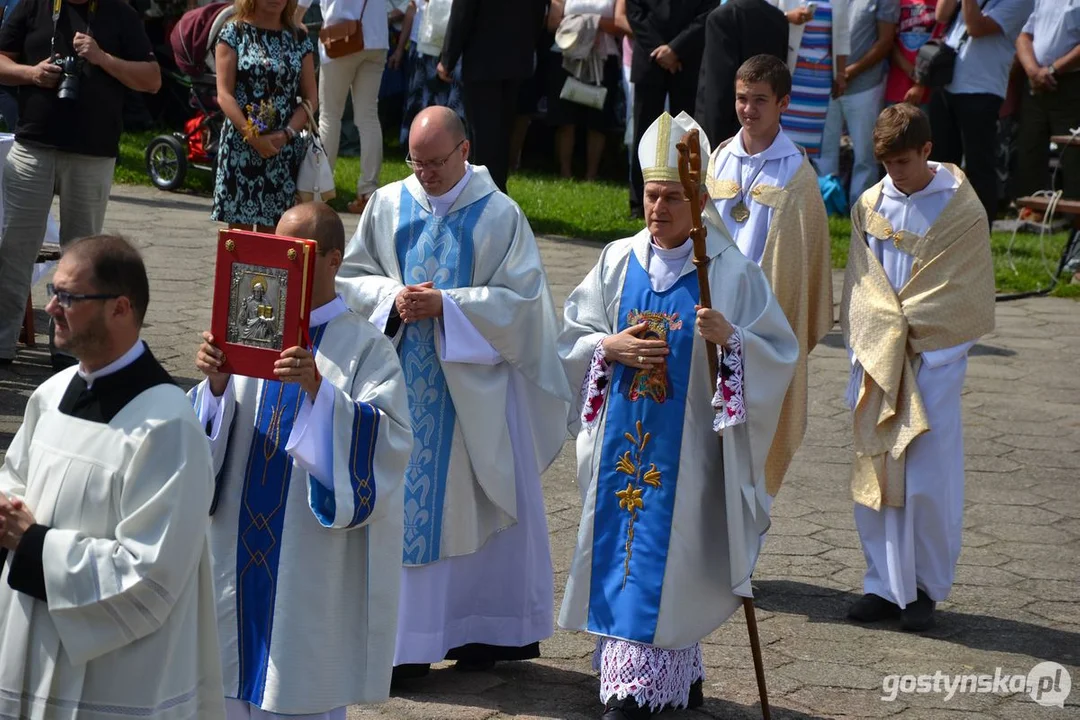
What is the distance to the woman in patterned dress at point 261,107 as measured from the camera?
Answer: 8.39 meters

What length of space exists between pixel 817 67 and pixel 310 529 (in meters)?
8.60

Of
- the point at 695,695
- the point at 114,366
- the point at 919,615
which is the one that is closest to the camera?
the point at 114,366

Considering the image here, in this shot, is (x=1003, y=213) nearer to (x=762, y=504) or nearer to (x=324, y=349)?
(x=762, y=504)

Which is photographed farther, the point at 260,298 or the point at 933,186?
the point at 933,186

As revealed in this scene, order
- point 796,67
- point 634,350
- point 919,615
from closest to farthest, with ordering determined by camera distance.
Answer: point 634,350 → point 919,615 → point 796,67

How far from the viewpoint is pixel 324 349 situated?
4160 mm

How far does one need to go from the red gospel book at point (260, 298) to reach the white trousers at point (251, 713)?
0.93m

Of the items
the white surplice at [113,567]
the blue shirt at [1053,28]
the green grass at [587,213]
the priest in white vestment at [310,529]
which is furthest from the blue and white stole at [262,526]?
the blue shirt at [1053,28]

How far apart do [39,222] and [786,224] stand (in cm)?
397

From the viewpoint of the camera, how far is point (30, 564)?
3.24 metres

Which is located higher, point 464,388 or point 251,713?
point 464,388

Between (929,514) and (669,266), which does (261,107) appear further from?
(929,514)

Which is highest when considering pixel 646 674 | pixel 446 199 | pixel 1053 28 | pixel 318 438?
pixel 1053 28

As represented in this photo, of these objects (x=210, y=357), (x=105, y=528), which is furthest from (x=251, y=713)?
(x=105, y=528)
